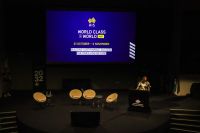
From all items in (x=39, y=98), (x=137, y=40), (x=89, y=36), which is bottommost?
(x=39, y=98)

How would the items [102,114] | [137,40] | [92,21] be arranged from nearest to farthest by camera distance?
[102,114] → [92,21] → [137,40]

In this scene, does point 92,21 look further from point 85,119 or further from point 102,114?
point 85,119

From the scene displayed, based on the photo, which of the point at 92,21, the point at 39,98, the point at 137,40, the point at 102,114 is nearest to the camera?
the point at 102,114

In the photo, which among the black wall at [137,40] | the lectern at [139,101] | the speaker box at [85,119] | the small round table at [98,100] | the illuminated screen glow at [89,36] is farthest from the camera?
the illuminated screen glow at [89,36]

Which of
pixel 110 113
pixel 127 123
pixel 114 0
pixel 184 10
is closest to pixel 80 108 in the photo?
pixel 110 113

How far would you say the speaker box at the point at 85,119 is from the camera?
930cm

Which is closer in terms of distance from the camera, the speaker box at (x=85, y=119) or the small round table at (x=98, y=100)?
the speaker box at (x=85, y=119)

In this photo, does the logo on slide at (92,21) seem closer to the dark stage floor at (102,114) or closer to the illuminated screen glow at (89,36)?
the illuminated screen glow at (89,36)

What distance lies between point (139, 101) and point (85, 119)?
1955mm

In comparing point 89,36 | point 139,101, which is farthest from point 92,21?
point 139,101

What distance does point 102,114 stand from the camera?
10.5 meters

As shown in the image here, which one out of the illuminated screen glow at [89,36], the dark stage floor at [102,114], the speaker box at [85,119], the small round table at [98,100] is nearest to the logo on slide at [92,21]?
the illuminated screen glow at [89,36]

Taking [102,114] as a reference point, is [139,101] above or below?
above

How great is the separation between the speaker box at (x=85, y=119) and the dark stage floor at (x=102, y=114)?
123 millimetres
